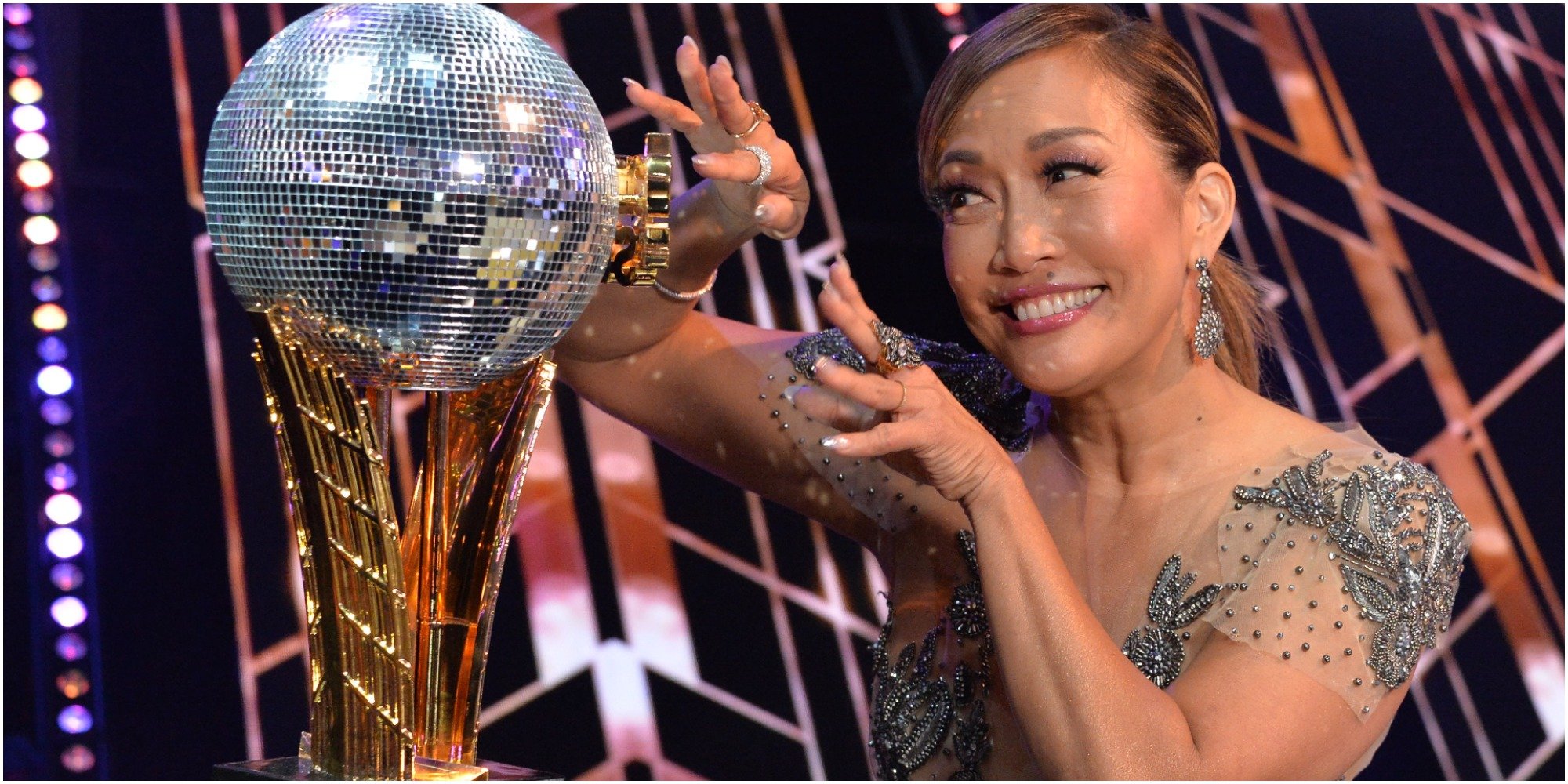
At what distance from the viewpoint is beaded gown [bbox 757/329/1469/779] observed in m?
1.21

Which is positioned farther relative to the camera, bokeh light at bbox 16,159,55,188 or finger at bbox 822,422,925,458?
bokeh light at bbox 16,159,55,188

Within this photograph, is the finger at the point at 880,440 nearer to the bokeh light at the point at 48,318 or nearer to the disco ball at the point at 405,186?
the disco ball at the point at 405,186

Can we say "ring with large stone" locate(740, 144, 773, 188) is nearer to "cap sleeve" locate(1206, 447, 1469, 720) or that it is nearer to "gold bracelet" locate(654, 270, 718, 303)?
"gold bracelet" locate(654, 270, 718, 303)

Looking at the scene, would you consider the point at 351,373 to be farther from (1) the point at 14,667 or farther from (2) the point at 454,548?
Result: (1) the point at 14,667

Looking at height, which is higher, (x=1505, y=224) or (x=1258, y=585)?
(x=1505, y=224)

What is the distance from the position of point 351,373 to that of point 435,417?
0.09 meters

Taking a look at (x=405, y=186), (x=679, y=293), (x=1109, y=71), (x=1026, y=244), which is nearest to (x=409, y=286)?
(x=405, y=186)

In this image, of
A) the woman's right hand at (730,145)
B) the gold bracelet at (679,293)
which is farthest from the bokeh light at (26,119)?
the woman's right hand at (730,145)

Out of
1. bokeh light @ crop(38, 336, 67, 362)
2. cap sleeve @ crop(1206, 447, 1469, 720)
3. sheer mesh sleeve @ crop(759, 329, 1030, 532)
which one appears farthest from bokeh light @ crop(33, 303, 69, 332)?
cap sleeve @ crop(1206, 447, 1469, 720)

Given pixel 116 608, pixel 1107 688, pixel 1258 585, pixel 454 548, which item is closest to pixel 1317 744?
pixel 1258 585

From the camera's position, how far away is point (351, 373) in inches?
29.6

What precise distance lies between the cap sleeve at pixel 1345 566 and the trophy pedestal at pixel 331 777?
2.14ft

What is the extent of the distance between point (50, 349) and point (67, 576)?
31 centimetres

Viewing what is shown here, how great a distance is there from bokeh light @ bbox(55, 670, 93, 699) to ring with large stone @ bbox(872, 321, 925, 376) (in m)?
1.49
